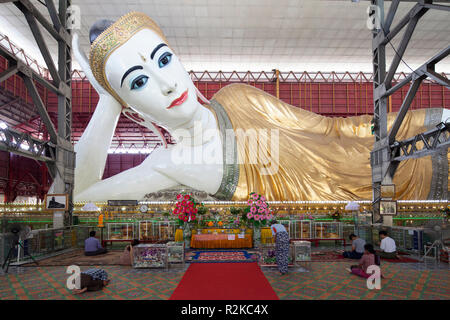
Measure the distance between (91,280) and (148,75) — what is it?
4.52m

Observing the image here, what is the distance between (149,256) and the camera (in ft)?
15.4

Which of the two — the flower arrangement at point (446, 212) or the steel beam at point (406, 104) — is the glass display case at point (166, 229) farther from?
the flower arrangement at point (446, 212)

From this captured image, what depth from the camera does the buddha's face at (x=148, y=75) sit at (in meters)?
6.88

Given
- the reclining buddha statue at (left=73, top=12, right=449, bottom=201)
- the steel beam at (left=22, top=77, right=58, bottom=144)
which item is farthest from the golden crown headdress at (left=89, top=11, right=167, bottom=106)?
the steel beam at (left=22, top=77, right=58, bottom=144)

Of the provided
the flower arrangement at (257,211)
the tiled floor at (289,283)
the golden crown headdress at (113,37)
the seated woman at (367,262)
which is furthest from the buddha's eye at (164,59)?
the seated woman at (367,262)

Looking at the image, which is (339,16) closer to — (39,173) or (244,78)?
(244,78)

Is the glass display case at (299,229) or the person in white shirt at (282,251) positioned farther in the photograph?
the glass display case at (299,229)

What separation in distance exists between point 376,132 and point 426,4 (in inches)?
109

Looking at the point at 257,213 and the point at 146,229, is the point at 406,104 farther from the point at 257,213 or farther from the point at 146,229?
the point at 146,229

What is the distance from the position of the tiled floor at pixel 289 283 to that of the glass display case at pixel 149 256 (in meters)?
0.11

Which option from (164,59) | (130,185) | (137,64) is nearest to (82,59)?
(137,64)

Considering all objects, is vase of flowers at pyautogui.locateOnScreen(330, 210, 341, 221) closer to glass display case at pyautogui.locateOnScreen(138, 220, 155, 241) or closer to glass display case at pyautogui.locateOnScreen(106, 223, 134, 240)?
glass display case at pyautogui.locateOnScreen(138, 220, 155, 241)

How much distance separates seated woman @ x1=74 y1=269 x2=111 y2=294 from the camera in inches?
140

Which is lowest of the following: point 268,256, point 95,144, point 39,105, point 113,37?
point 268,256
